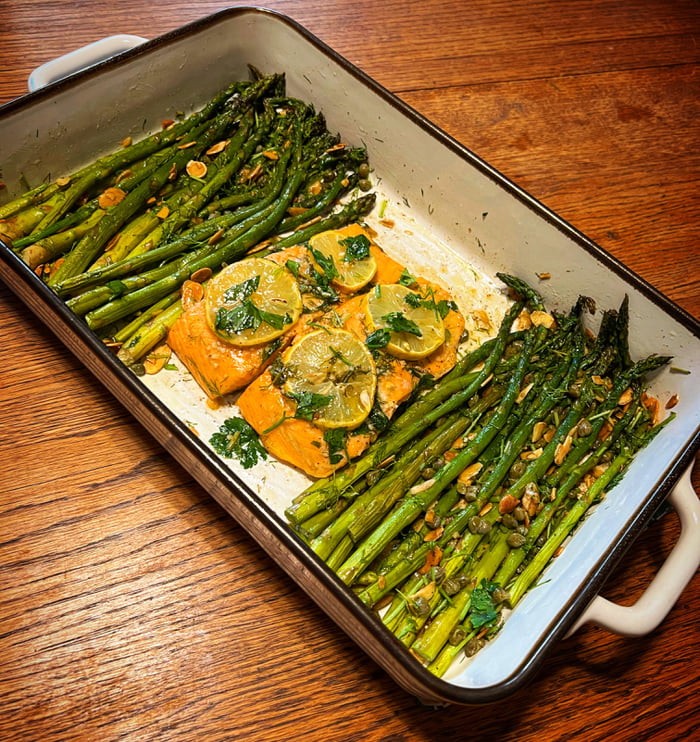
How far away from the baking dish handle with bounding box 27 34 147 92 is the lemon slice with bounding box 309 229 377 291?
113 centimetres

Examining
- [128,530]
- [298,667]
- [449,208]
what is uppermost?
[449,208]

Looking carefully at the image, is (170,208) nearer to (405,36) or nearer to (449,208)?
(449,208)

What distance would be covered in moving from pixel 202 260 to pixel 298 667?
148 centimetres

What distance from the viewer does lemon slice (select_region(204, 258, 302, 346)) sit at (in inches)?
101

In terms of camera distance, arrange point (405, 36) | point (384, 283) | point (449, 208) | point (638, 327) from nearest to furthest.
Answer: point (638, 327) → point (384, 283) → point (449, 208) → point (405, 36)

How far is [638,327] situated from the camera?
2705 millimetres

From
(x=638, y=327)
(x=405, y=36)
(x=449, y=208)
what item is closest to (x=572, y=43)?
(x=405, y=36)

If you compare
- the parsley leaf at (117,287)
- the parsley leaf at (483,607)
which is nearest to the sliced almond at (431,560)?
the parsley leaf at (483,607)

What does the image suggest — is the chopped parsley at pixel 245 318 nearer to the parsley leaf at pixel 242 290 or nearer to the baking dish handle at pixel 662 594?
the parsley leaf at pixel 242 290

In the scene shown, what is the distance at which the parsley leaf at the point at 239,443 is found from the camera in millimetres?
2545

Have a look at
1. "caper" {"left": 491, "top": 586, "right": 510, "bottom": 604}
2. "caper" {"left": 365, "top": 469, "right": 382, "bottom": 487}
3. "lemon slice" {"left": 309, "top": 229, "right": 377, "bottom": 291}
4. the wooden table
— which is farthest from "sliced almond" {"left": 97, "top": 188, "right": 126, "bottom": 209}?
"caper" {"left": 491, "top": 586, "right": 510, "bottom": 604}

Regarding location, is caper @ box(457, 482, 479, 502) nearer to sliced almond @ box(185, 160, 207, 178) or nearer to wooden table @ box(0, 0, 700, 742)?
wooden table @ box(0, 0, 700, 742)

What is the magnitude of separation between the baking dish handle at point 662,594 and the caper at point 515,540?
38cm

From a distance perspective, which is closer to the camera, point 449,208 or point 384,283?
point 384,283
